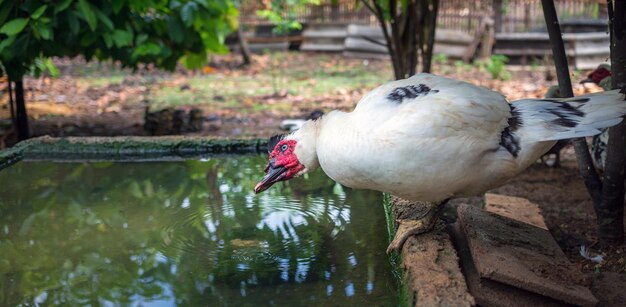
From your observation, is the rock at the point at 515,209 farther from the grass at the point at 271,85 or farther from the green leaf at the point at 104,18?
the grass at the point at 271,85

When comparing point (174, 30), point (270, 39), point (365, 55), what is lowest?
point (365, 55)

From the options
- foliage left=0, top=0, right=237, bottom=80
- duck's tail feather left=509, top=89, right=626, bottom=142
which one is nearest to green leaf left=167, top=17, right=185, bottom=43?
foliage left=0, top=0, right=237, bottom=80

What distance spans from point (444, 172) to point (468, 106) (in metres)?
0.28

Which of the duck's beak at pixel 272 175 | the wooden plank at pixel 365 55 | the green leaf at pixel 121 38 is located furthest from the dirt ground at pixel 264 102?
the duck's beak at pixel 272 175

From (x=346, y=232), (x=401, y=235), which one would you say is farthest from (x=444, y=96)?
(x=346, y=232)

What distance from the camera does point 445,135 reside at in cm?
250

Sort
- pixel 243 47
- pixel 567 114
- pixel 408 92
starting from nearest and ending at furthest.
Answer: pixel 567 114 < pixel 408 92 < pixel 243 47

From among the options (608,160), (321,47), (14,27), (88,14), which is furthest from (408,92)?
(321,47)

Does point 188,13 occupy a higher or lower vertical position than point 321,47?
higher

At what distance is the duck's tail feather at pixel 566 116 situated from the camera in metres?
2.50

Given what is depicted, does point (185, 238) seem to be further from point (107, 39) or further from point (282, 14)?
point (282, 14)

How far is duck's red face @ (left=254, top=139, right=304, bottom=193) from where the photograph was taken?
9.48ft

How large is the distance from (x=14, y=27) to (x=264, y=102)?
3970 mm

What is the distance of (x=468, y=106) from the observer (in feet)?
8.54
